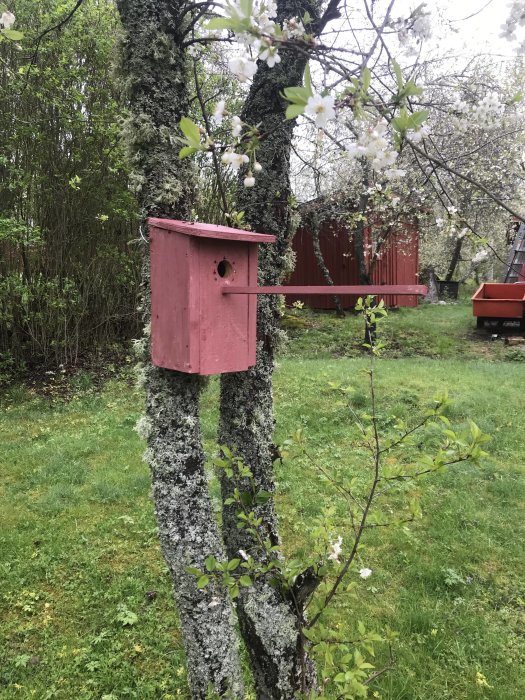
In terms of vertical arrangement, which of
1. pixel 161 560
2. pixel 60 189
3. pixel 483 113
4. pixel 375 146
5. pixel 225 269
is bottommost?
pixel 161 560

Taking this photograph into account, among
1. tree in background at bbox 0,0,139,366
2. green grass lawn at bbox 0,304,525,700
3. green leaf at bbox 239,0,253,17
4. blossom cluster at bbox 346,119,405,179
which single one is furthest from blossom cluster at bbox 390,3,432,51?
tree in background at bbox 0,0,139,366

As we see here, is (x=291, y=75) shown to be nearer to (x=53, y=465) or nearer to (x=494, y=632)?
(x=494, y=632)

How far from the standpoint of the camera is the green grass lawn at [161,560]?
2344 mm

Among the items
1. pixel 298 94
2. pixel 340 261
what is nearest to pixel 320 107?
pixel 298 94

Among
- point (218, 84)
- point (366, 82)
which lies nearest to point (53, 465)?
point (366, 82)

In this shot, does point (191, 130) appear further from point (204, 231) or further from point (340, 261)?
point (340, 261)

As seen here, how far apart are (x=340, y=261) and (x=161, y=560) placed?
11012 millimetres

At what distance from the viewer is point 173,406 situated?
1735 millimetres

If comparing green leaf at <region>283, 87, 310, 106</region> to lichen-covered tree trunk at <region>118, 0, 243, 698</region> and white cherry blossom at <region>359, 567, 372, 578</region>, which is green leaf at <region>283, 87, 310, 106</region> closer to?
lichen-covered tree trunk at <region>118, 0, 243, 698</region>

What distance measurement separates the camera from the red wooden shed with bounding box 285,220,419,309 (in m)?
12.8

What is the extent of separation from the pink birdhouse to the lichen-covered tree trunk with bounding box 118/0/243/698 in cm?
15

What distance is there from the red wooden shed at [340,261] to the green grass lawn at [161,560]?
7.38 metres

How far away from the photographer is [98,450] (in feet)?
15.3

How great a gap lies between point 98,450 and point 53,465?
0.46 metres
